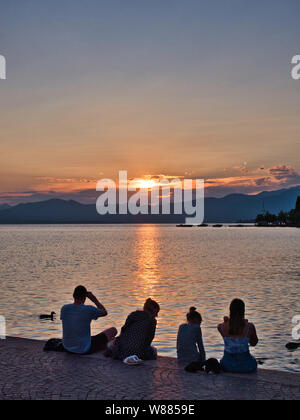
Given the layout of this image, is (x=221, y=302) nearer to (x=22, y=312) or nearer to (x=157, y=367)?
(x=22, y=312)

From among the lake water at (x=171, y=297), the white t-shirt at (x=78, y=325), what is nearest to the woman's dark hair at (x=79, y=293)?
the white t-shirt at (x=78, y=325)

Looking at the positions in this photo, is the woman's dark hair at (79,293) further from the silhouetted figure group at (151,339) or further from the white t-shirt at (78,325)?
the white t-shirt at (78,325)

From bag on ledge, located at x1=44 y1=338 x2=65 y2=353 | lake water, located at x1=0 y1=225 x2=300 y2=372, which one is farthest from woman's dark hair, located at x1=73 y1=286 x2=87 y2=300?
lake water, located at x1=0 y1=225 x2=300 y2=372

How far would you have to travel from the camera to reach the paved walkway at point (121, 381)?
342 inches

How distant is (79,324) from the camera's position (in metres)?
11.4

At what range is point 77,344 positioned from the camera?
11609mm

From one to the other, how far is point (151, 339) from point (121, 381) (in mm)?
1809

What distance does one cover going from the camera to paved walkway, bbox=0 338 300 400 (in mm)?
8688

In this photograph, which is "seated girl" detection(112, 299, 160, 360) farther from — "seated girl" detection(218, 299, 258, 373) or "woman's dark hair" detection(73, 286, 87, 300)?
"seated girl" detection(218, 299, 258, 373)

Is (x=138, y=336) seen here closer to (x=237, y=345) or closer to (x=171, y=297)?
(x=237, y=345)
